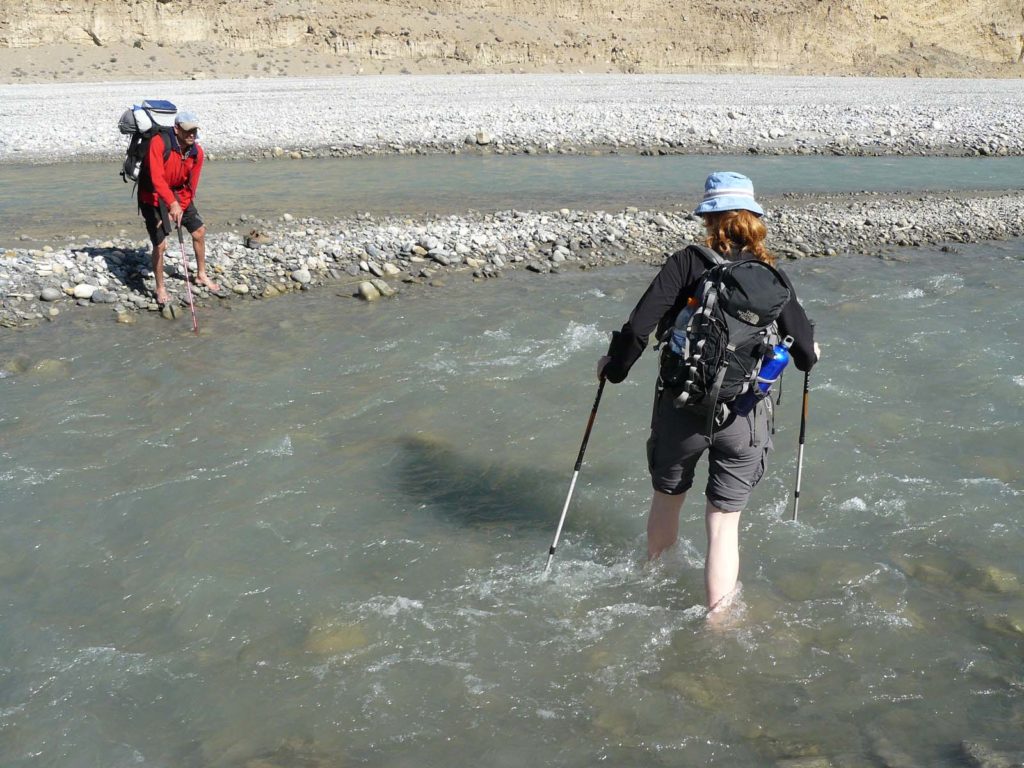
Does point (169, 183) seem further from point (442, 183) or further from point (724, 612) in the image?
point (442, 183)

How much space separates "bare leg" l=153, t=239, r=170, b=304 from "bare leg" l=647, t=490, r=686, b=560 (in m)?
7.57

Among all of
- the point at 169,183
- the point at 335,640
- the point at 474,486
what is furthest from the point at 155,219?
the point at 335,640

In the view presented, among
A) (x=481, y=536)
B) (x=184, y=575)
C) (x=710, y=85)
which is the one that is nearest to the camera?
(x=184, y=575)

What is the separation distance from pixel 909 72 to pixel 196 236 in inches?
2387

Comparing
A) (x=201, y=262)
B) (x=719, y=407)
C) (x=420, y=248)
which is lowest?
(x=420, y=248)

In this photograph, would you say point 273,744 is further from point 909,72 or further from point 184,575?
point 909,72

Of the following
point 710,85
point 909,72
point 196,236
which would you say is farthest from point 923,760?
point 909,72

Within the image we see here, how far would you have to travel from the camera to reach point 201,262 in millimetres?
11656

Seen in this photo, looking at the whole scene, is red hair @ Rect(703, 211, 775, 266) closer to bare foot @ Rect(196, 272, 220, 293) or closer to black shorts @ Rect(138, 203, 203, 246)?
black shorts @ Rect(138, 203, 203, 246)

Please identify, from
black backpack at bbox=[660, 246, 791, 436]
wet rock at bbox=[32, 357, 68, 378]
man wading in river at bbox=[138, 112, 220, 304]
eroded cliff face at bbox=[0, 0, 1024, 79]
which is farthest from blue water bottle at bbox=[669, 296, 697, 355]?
eroded cliff face at bbox=[0, 0, 1024, 79]

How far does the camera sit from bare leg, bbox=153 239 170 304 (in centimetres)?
1100

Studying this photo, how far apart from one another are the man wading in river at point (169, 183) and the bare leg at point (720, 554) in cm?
754

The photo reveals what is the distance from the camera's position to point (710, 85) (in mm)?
42594

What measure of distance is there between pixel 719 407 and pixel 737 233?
0.90m
